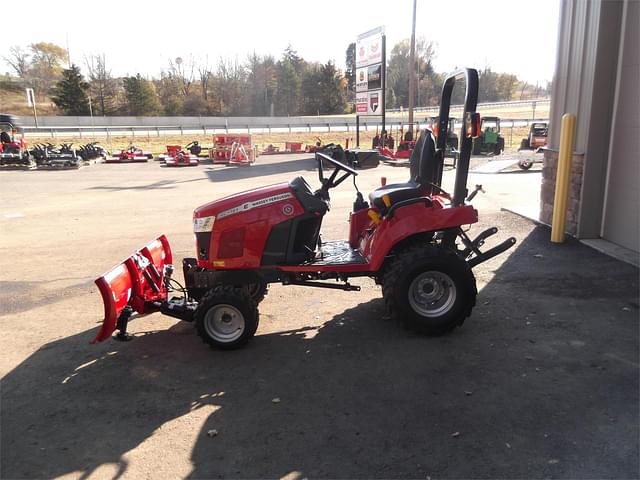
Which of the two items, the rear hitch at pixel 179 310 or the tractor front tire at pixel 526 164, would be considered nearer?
the rear hitch at pixel 179 310

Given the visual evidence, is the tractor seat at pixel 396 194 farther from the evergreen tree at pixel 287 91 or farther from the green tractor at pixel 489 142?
the evergreen tree at pixel 287 91

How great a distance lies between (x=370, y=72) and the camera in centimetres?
2491

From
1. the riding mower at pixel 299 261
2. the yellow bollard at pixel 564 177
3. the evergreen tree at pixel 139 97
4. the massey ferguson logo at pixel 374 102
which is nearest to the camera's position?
the riding mower at pixel 299 261

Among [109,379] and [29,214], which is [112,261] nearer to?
[109,379]

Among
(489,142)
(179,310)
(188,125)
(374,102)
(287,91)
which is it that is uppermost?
(287,91)

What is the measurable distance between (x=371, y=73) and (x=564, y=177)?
18869 millimetres

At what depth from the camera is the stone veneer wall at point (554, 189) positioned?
24.6ft

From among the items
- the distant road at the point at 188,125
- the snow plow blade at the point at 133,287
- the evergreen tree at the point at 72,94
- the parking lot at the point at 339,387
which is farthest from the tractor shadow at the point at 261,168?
the evergreen tree at the point at 72,94

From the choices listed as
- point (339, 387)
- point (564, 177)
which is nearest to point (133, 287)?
point (339, 387)

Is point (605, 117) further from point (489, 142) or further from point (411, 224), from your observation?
point (489, 142)

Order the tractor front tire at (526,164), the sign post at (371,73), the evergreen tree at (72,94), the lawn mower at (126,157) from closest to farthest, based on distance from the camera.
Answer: the tractor front tire at (526,164), the lawn mower at (126,157), the sign post at (371,73), the evergreen tree at (72,94)

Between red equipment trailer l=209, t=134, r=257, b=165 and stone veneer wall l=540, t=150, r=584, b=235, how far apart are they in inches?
596

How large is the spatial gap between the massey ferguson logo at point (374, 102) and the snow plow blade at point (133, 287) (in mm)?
21409

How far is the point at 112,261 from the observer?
7.21 m
